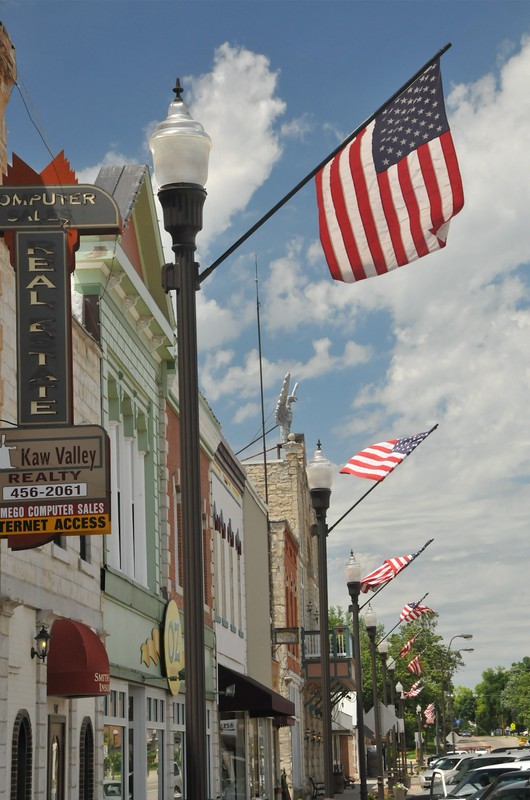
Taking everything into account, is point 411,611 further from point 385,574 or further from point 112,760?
point 112,760

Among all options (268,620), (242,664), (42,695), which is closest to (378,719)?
(268,620)

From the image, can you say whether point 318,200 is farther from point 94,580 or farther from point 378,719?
point 378,719

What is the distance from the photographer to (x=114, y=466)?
21.1m

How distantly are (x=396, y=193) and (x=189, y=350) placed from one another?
3836 mm

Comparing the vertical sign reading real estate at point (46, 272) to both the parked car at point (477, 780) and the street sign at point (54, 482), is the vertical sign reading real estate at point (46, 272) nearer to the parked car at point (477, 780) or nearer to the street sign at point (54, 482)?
the street sign at point (54, 482)

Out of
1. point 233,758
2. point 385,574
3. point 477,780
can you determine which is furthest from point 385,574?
point 477,780

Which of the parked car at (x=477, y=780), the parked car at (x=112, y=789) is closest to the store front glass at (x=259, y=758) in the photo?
the parked car at (x=477, y=780)

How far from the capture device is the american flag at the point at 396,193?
11812mm

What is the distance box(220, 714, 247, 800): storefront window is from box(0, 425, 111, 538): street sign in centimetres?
2005

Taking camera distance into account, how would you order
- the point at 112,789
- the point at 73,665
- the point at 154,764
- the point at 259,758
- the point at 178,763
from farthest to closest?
the point at 259,758 < the point at 178,763 < the point at 154,764 < the point at 112,789 < the point at 73,665

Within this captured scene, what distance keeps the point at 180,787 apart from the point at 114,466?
7.67 metres

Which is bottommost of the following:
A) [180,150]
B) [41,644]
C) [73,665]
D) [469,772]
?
[469,772]

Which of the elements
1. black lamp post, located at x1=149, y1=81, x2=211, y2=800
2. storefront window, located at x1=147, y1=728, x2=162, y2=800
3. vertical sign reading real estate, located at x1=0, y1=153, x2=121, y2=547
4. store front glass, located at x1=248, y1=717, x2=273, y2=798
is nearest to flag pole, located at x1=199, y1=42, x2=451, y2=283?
black lamp post, located at x1=149, y1=81, x2=211, y2=800

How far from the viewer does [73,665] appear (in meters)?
16.2
